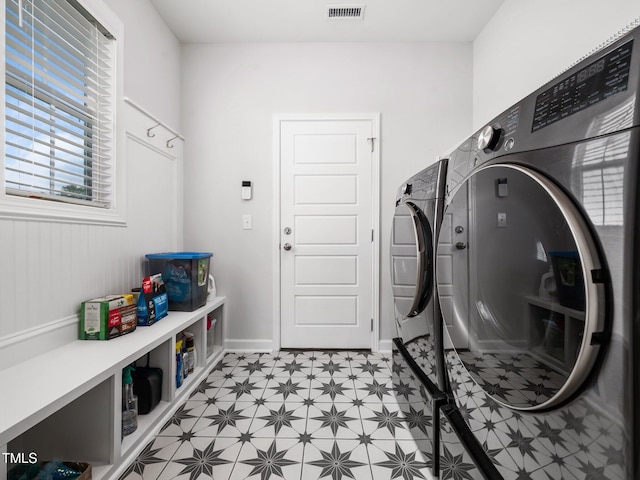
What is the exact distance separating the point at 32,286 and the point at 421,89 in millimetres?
2719

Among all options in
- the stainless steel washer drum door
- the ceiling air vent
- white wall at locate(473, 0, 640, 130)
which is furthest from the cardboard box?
white wall at locate(473, 0, 640, 130)

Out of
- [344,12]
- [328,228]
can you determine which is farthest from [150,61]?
[328,228]

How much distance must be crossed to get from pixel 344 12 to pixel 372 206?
139 cm

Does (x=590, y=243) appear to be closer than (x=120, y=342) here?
Yes

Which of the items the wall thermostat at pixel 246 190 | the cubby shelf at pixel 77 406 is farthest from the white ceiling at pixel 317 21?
the cubby shelf at pixel 77 406

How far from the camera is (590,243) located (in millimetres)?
477

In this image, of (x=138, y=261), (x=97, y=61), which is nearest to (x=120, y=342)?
(x=138, y=261)

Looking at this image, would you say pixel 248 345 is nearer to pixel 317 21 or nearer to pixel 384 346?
pixel 384 346

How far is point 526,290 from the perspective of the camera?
0.62 m

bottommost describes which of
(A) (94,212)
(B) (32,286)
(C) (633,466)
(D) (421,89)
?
(C) (633,466)

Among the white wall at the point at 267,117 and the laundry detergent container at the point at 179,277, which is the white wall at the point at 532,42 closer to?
the white wall at the point at 267,117

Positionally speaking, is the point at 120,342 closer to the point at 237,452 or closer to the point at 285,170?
the point at 237,452

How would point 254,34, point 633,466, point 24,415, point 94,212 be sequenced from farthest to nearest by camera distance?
1. point 254,34
2. point 94,212
3. point 24,415
4. point 633,466

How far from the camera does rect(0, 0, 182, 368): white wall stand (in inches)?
44.2
